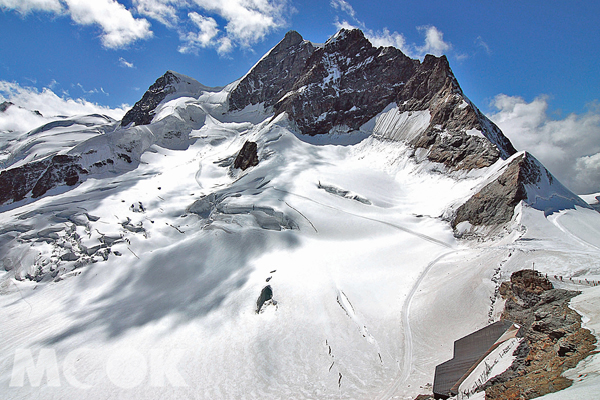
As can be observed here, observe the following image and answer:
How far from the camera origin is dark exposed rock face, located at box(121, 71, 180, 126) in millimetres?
74500

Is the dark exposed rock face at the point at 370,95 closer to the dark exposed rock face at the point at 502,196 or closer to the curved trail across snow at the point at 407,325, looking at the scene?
the dark exposed rock face at the point at 502,196

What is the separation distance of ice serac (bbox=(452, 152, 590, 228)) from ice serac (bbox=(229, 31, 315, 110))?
54054mm

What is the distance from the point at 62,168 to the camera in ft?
147

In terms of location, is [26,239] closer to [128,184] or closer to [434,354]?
[128,184]

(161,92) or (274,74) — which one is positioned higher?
(161,92)

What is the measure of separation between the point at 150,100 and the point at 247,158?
51.6m

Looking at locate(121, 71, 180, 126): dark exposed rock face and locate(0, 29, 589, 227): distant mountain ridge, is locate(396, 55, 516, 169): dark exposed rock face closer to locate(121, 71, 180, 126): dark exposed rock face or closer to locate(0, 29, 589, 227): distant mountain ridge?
locate(0, 29, 589, 227): distant mountain ridge

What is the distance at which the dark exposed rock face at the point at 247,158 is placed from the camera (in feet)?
137

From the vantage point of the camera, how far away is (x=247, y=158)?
42469mm

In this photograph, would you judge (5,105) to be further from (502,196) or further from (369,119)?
(502,196)

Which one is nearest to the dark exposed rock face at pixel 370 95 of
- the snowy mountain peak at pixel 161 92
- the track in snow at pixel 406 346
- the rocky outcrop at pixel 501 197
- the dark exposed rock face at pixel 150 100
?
the rocky outcrop at pixel 501 197

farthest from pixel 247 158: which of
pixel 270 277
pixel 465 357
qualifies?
pixel 465 357

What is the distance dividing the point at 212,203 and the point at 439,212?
848 inches

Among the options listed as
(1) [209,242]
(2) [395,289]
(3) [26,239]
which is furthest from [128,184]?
(2) [395,289]
